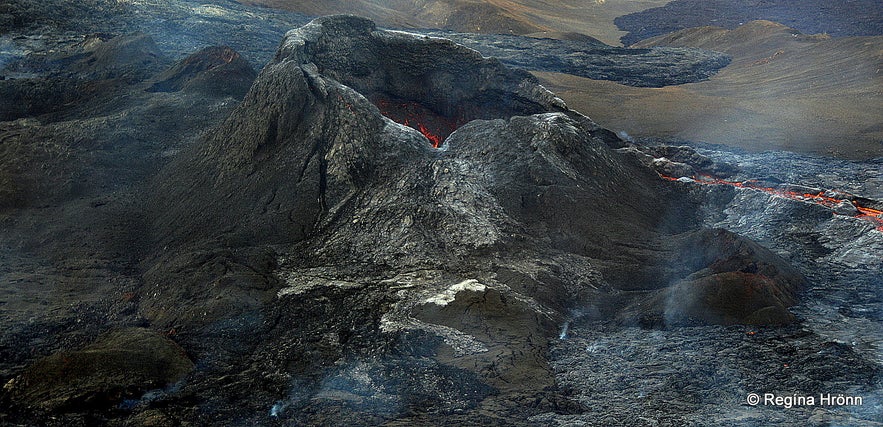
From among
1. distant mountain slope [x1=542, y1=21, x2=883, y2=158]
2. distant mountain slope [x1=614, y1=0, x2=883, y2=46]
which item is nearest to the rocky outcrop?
distant mountain slope [x1=542, y1=21, x2=883, y2=158]

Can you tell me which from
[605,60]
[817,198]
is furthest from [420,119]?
[605,60]

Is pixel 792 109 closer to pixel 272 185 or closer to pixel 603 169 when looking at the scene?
pixel 603 169

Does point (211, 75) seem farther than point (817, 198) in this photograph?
Yes

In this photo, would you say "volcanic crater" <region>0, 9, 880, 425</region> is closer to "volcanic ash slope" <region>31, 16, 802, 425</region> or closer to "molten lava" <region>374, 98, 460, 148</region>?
"volcanic ash slope" <region>31, 16, 802, 425</region>

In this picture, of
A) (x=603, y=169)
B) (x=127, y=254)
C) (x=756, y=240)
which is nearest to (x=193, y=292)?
(x=127, y=254)

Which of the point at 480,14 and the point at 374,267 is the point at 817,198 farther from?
the point at 480,14

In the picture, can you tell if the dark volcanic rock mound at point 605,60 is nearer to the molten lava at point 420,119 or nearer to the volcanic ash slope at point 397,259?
the molten lava at point 420,119
